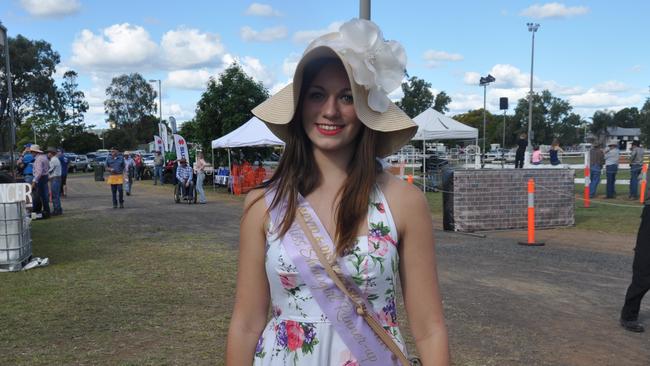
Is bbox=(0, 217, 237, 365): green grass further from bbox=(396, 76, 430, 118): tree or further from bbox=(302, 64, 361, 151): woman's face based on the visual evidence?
bbox=(396, 76, 430, 118): tree

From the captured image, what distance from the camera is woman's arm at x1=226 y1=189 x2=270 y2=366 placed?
1830 mm

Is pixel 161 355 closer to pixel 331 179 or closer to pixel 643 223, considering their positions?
pixel 331 179

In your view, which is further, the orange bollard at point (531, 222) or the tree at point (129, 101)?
the tree at point (129, 101)

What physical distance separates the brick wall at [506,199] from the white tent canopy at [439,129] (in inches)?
323

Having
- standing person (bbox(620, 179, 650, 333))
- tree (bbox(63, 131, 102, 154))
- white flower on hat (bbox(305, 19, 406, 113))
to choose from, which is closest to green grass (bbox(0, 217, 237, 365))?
white flower on hat (bbox(305, 19, 406, 113))

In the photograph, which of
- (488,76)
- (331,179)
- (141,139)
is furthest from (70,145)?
(331,179)

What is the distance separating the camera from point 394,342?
68.7 inches

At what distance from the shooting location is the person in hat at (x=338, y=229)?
5.62ft

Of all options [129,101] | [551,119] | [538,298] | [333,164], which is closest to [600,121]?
[551,119]

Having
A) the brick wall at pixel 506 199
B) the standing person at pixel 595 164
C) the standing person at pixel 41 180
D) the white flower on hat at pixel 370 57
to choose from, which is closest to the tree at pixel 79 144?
the standing person at pixel 41 180

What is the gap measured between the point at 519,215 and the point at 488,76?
18699mm

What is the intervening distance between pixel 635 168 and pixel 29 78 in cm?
6418

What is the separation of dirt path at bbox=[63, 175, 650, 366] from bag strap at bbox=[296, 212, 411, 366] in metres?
Answer: 3.00

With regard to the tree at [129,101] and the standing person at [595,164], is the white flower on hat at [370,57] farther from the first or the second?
the tree at [129,101]
